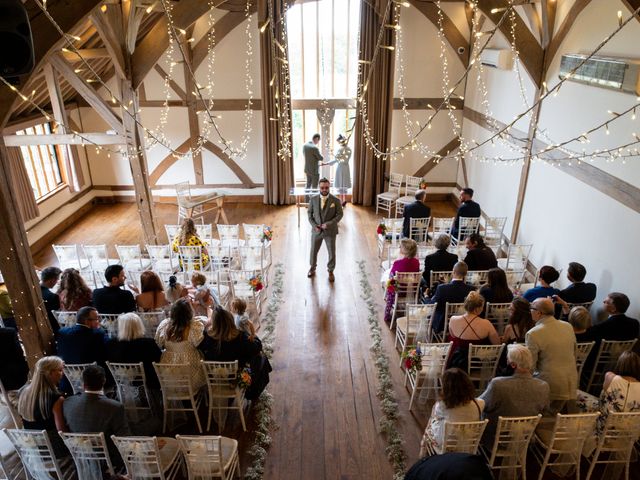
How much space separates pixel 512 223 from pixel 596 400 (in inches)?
196

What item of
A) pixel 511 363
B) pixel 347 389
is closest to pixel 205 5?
pixel 347 389

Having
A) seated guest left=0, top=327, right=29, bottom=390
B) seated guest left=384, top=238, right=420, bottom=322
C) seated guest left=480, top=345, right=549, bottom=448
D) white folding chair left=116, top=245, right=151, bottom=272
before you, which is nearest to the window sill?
white folding chair left=116, top=245, right=151, bottom=272

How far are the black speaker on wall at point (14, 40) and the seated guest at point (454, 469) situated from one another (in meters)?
3.81

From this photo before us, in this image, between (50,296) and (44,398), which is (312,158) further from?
(44,398)

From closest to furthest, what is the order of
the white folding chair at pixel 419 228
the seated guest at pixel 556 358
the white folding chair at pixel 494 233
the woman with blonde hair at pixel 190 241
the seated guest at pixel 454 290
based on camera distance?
1. the seated guest at pixel 556 358
2. the seated guest at pixel 454 290
3. the woman with blonde hair at pixel 190 241
4. the white folding chair at pixel 419 228
5. the white folding chair at pixel 494 233

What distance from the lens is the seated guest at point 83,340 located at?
481 centimetres

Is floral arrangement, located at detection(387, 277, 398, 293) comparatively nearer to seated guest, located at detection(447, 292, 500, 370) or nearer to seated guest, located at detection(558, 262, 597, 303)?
seated guest, located at detection(447, 292, 500, 370)

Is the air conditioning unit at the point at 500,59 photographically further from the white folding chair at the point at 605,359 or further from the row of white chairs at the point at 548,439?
the row of white chairs at the point at 548,439

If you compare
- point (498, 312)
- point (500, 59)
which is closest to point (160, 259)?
point (498, 312)

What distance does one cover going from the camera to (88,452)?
3.98 meters

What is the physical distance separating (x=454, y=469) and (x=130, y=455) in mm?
2387

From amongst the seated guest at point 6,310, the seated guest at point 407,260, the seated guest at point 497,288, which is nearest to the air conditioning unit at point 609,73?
the seated guest at point 497,288

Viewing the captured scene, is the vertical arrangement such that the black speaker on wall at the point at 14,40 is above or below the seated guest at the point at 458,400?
above

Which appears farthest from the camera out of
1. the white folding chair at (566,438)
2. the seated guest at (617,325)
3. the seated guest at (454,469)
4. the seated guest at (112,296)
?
the seated guest at (112,296)
